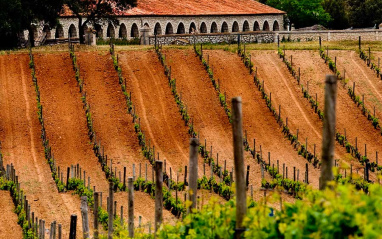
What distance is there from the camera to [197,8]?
261 feet

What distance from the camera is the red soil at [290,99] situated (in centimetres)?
4181

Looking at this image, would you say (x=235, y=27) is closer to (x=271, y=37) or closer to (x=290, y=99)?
(x=271, y=37)

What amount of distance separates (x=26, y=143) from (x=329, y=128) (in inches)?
1175

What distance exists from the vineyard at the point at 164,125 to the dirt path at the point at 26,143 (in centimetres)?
7

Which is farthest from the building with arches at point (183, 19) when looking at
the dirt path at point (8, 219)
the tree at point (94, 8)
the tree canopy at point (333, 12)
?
Result: the dirt path at point (8, 219)

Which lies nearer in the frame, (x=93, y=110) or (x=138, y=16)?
(x=93, y=110)

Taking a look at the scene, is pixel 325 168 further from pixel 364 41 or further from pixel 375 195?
pixel 364 41

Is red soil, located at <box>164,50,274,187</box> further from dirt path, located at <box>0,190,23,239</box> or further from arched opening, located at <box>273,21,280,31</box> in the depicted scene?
arched opening, located at <box>273,21,280,31</box>

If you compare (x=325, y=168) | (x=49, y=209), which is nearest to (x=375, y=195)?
(x=325, y=168)

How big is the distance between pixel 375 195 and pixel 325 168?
136cm

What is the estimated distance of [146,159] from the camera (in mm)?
37750

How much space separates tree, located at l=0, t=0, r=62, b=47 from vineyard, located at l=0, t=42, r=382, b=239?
97.1 inches

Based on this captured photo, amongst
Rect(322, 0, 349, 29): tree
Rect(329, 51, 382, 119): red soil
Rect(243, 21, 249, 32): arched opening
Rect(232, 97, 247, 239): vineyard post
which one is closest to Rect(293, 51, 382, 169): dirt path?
Rect(329, 51, 382, 119): red soil

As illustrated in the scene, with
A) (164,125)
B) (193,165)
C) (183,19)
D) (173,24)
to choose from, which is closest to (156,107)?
(164,125)
